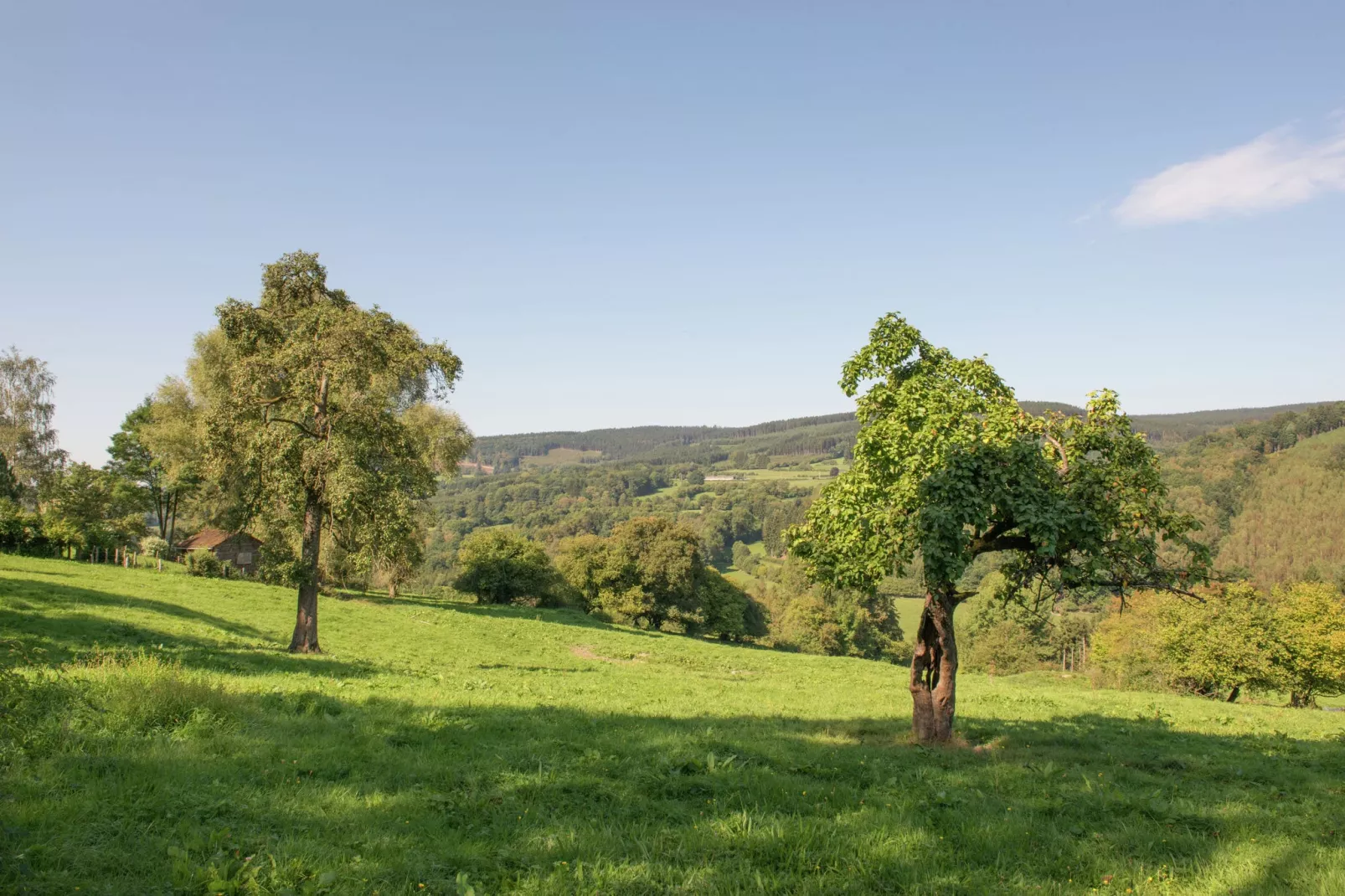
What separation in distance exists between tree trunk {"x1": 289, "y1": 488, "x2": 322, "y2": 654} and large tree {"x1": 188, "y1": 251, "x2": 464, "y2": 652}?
0.12 ft

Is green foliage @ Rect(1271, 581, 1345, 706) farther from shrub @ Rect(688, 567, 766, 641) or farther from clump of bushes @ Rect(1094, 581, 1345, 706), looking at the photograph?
shrub @ Rect(688, 567, 766, 641)

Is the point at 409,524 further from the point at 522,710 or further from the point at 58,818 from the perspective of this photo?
the point at 58,818

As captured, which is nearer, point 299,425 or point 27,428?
point 299,425

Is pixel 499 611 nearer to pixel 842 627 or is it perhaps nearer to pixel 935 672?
pixel 935 672

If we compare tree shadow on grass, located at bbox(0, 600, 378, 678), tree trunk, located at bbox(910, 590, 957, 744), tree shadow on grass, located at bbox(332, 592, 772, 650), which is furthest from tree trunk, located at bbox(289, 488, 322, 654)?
tree shadow on grass, located at bbox(332, 592, 772, 650)

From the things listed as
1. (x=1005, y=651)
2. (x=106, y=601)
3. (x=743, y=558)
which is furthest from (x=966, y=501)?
(x=743, y=558)

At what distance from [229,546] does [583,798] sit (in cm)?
6303

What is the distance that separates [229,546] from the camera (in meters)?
59.4

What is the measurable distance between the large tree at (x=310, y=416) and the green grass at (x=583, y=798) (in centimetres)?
716

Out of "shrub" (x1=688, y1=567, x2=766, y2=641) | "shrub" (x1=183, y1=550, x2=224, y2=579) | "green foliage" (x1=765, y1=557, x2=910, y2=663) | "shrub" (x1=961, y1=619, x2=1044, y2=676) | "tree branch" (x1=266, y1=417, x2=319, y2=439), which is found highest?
"tree branch" (x1=266, y1=417, x2=319, y2=439)

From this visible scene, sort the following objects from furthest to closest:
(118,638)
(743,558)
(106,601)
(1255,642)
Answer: (743,558) → (1255,642) → (106,601) → (118,638)

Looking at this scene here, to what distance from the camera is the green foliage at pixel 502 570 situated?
64250 mm

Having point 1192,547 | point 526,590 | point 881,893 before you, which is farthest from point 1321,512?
point 881,893

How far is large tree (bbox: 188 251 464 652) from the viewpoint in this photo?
78.1ft
